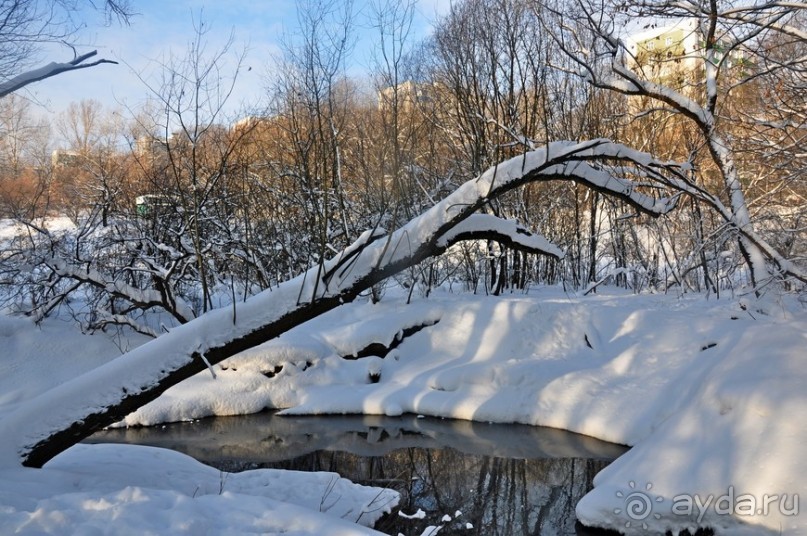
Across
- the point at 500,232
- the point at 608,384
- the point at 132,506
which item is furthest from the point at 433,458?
the point at 132,506

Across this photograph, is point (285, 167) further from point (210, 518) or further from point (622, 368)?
point (210, 518)

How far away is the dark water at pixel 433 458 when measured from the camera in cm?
695

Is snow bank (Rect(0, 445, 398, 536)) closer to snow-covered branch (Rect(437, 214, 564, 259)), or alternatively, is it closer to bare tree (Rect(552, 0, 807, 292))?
snow-covered branch (Rect(437, 214, 564, 259))

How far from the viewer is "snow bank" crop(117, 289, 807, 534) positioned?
5957mm

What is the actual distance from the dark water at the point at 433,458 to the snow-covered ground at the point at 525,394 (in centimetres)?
43

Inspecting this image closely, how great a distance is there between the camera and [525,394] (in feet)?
36.9

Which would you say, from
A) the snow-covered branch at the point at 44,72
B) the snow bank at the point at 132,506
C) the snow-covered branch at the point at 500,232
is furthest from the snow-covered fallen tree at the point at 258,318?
the snow-covered branch at the point at 44,72

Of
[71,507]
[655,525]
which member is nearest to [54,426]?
[71,507]

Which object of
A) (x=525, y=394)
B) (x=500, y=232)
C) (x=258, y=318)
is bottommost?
(x=525, y=394)

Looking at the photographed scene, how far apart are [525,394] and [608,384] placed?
147cm

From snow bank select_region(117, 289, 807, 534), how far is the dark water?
1.48 feet

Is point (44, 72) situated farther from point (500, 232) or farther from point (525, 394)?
point (525, 394)

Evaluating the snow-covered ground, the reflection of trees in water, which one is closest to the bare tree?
the snow-covered ground

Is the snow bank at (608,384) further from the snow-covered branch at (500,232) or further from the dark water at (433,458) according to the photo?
the snow-covered branch at (500,232)
